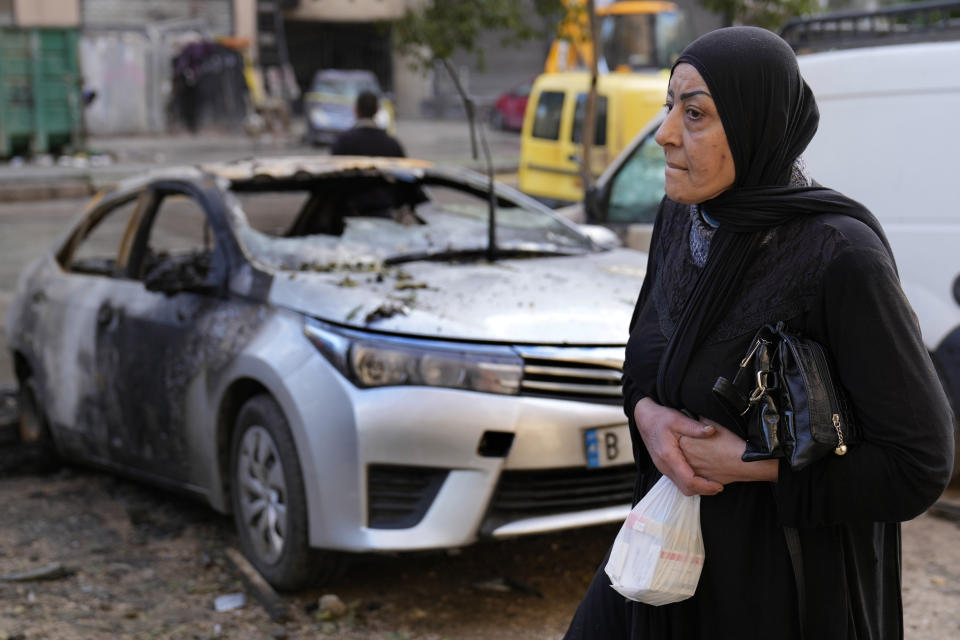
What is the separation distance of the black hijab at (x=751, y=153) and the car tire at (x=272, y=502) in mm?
2271

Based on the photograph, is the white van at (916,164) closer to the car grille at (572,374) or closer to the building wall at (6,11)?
the car grille at (572,374)

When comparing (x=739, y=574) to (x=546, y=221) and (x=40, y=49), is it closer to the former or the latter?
(x=546, y=221)

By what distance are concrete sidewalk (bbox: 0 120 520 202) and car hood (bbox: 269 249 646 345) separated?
45.2 feet

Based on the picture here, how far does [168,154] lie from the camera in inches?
997

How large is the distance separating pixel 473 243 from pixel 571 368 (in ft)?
4.20

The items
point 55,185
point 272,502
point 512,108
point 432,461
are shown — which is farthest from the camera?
point 512,108

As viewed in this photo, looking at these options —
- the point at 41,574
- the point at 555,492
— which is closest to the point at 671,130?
the point at 555,492

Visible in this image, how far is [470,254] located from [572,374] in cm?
121

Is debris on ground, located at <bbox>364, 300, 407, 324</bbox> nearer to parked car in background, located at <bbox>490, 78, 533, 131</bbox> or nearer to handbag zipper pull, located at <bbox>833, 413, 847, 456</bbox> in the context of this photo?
handbag zipper pull, located at <bbox>833, 413, 847, 456</bbox>

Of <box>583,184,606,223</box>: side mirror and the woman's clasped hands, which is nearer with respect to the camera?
the woman's clasped hands

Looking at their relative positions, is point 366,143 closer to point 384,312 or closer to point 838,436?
point 384,312

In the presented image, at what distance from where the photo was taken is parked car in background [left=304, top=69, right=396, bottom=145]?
26.7m

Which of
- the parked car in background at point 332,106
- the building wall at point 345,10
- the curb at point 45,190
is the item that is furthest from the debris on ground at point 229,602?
the building wall at point 345,10

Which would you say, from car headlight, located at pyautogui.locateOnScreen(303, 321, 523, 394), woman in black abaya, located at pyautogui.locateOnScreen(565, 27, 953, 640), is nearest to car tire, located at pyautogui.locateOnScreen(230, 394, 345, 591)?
car headlight, located at pyautogui.locateOnScreen(303, 321, 523, 394)
